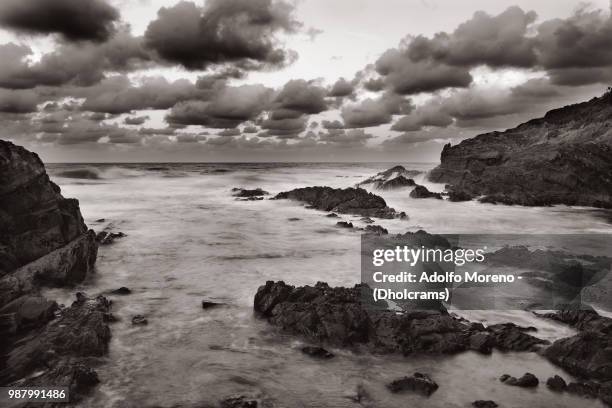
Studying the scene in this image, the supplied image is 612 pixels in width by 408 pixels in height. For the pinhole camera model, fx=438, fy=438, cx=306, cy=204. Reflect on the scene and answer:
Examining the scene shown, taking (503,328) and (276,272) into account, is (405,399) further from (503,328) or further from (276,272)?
(276,272)

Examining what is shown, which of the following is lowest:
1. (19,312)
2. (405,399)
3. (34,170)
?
(405,399)

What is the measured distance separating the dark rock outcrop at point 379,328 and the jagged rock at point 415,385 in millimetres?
1347

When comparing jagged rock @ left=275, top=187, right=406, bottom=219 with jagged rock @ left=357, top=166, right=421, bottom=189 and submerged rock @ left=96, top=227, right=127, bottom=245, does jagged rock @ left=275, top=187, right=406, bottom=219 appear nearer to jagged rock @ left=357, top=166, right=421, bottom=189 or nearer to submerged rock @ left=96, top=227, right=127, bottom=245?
jagged rock @ left=357, top=166, right=421, bottom=189

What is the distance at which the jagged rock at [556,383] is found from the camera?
737 cm

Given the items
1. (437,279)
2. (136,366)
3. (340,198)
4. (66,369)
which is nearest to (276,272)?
(437,279)

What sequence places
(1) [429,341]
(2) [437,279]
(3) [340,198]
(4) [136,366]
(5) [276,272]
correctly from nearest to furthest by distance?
(4) [136,366] < (1) [429,341] < (2) [437,279] < (5) [276,272] < (3) [340,198]

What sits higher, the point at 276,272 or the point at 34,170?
the point at 34,170

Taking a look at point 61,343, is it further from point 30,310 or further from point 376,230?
point 376,230

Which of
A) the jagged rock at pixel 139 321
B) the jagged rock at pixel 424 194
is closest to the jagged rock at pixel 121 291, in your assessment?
the jagged rock at pixel 139 321

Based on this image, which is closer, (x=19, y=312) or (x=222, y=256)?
(x=19, y=312)

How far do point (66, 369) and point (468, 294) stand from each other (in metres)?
9.88

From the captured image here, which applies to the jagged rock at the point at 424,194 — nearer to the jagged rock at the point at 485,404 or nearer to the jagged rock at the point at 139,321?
the jagged rock at the point at 139,321

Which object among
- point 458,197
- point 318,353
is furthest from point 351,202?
point 318,353

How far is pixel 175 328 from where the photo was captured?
1018 cm
